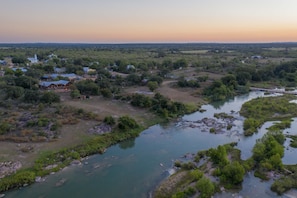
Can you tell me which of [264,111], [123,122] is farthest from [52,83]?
[264,111]

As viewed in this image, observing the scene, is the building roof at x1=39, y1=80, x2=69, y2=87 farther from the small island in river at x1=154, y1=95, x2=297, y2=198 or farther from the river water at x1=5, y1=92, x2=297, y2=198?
the small island in river at x1=154, y1=95, x2=297, y2=198

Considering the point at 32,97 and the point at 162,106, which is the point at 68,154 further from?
the point at 32,97

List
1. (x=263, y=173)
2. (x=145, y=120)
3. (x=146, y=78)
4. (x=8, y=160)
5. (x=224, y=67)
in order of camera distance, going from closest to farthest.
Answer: (x=263, y=173) → (x=8, y=160) → (x=145, y=120) → (x=146, y=78) → (x=224, y=67)

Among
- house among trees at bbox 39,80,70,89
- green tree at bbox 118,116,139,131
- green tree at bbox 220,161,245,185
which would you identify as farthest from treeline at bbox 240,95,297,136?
house among trees at bbox 39,80,70,89

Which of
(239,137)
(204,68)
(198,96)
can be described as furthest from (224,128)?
(204,68)

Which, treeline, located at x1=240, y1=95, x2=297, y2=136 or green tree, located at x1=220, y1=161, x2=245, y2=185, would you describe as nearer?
green tree, located at x1=220, y1=161, x2=245, y2=185

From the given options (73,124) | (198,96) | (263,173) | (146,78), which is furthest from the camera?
(146,78)

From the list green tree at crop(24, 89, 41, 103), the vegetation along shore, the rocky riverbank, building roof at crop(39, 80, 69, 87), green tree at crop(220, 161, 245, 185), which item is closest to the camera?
green tree at crop(220, 161, 245, 185)

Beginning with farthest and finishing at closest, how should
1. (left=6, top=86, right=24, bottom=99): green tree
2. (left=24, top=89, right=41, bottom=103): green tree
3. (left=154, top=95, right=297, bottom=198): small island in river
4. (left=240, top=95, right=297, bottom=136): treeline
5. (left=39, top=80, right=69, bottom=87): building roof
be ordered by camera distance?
(left=39, top=80, right=69, bottom=87): building roof
(left=6, top=86, right=24, bottom=99): green tree
(left=24, top=89, right=41, bottom=103): green tree
(left=240, top=95, right=297, bottom=136): treeline
(left=154, top=95, right=297, bottom=198): small island in river

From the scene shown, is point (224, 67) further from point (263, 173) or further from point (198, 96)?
point (263, 173)
